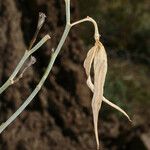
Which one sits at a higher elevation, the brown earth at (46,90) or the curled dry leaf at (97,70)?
the brown earth at (46,90)

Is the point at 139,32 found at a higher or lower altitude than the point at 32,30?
higher

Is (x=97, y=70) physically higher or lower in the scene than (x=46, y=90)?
lower

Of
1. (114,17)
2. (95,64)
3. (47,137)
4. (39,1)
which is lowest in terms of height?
(95,64)

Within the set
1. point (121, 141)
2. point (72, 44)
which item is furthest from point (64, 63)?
point (121, 141)

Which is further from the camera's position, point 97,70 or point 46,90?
point 46,90

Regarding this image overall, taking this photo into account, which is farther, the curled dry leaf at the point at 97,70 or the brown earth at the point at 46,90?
the brown earth at the point at 46,90

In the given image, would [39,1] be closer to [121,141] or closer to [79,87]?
[79,87]

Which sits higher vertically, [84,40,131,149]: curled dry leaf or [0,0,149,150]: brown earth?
[0,0,149,150]: brown earth

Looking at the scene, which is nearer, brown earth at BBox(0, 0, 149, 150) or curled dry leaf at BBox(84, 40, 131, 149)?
curled dry leaf at BBox(84, 40, 131, 149)
